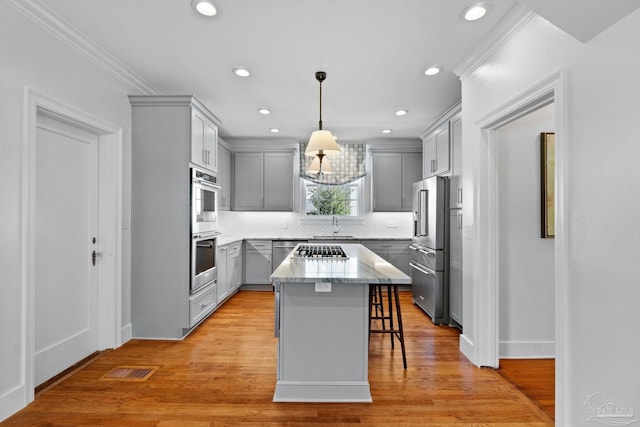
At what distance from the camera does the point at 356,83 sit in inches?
137

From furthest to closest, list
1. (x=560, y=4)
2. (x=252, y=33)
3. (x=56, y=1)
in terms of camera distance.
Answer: (x=252, y=33)
(x=56, y=1)
(x=560, y=4)

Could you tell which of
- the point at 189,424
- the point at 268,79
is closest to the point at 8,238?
the point at 189,424

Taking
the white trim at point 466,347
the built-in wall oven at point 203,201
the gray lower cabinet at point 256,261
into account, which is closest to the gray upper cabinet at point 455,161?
the white trim at point 466,347

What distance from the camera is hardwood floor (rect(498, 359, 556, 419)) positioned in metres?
2.31

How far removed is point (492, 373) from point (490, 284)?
2.29 ft

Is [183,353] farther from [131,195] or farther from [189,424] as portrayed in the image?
[131,195]

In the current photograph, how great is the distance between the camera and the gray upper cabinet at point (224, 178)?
538 cm

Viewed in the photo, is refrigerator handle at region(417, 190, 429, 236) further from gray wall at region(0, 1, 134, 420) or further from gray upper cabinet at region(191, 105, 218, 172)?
gray wall at region(0, 1, 134, 420)

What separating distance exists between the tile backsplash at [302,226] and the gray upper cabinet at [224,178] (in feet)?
1.63

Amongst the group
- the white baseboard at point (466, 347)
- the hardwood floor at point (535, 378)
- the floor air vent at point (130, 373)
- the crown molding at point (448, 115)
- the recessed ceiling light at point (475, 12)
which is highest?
the recessed ceiling light at point (475, 12)

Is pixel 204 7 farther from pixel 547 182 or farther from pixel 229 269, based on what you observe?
pixel 229 269

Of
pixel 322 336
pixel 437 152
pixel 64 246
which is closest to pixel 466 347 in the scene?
pixel 322 336

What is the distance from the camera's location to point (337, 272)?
7.10 feet

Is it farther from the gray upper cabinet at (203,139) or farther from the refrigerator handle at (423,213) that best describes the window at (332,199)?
the gray upper cabinet at (203,139)
